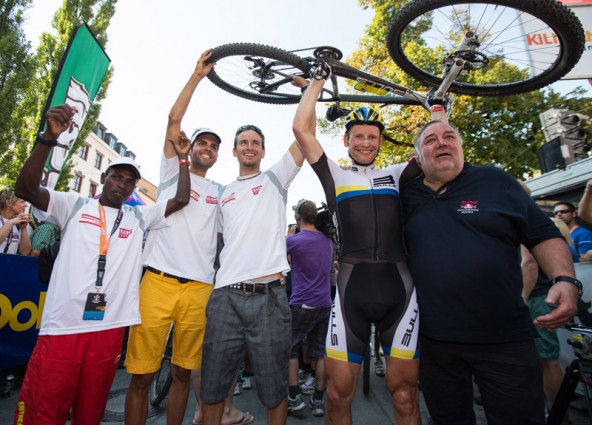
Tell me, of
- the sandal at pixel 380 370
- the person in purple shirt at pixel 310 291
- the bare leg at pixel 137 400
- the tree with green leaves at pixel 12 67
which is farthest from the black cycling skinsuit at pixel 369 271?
the tree with green leaves at pixel 12 67

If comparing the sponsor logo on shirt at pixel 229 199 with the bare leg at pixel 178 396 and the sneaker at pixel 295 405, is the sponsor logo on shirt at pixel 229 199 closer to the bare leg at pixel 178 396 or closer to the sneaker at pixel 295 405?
the bare leg at pixel 178 396

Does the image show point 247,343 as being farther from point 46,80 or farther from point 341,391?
point 46,80

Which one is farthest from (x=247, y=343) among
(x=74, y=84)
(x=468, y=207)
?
(x=74, y=84)

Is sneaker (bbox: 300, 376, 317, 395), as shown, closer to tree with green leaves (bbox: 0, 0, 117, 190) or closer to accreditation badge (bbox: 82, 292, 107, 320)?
accreditation badge (bbox: 82, 292, 107, 320)

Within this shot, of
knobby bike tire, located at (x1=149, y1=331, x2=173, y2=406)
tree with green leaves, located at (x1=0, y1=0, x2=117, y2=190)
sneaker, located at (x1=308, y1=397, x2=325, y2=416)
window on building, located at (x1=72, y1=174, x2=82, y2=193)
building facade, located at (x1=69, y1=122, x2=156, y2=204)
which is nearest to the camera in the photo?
knobby bike tire, located at (x1=149, y1=331, x2=173, y2=406)

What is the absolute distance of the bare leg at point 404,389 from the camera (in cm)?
195

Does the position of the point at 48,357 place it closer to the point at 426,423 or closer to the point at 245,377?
the point at 245,377

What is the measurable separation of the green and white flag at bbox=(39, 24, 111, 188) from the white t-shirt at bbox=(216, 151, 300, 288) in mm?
3144

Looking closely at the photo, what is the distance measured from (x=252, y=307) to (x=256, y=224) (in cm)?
67

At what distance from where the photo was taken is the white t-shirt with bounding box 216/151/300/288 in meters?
2.52

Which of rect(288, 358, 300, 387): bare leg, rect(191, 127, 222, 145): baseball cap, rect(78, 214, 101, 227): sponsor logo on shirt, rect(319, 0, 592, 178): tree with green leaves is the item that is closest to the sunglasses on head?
rect(191, 127, 222, 145): baseball cap

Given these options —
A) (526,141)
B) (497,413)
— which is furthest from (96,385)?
(526,141)

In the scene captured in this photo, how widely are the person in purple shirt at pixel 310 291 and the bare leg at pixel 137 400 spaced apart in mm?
1933

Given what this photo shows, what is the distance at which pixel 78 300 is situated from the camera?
221 cm
